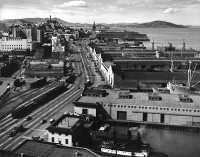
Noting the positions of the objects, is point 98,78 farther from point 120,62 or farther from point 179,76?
point 179,76

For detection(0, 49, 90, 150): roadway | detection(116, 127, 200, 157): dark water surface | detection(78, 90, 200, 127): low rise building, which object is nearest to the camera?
detection(116, 127, 200, 157): dark water surface

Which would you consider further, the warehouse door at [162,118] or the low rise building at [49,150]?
the warehouse door at [162,118]

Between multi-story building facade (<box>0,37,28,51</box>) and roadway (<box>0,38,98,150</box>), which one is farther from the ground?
multi-story building facade (<box>0,37,28,51</box>)

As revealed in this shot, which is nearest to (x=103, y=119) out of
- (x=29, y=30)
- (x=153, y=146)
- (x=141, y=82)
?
(x=153, y=146)

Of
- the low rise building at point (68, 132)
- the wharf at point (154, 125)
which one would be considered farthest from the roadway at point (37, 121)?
the wharf at point (154, 125)

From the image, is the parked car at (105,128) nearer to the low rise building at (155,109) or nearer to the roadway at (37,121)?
the low rise building at (155,109)

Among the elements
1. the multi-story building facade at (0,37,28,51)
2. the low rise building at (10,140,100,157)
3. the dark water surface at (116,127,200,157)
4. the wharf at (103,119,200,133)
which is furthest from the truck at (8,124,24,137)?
the multi-story building facade at (0,37,28,51)

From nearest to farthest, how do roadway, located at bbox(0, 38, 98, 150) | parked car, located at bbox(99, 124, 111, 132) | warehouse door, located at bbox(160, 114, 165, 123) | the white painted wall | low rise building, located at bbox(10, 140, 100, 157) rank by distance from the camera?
low rise building, located at bbox(10, 140, 100, 157), the white painted wall, roadway, located at bbox(0, 38, 98, 150), parked car, located at bbox(99, 124, 111, 132), warehouse door, located at bbox(160, 114, 165, 123)

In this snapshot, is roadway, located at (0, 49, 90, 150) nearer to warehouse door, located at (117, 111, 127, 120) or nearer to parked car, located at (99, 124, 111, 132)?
parked car, located at (99, 124, 111, 132)

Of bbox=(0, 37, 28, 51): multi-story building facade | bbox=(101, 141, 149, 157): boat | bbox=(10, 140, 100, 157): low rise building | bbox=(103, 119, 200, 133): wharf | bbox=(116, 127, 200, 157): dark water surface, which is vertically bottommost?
bbox=(116, 127, 200, 157): dark water surface

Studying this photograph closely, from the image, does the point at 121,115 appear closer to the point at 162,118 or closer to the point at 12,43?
the point at 162,118

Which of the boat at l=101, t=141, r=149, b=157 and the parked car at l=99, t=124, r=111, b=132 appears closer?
the boat at l=101, t=141, r=149, b=157
